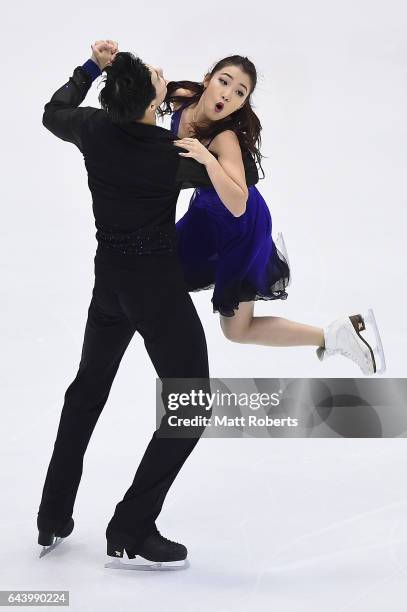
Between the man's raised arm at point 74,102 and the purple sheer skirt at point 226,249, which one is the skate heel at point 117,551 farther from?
the man's raised arm at point 74,102

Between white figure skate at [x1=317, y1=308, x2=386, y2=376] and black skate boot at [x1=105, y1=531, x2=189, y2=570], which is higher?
white figure skate at [x1=317, y1=308, x2=386, y2=376]

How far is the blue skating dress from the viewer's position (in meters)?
3.41

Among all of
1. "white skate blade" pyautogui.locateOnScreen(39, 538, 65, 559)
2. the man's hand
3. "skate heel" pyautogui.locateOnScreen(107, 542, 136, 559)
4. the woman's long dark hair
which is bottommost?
"white skate blade" pyautogui.locateOnScreen(39, 538, 65, 559)

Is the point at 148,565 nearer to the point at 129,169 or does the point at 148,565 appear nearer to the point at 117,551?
the point at 117,551

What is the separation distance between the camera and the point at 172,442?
10.0 feet

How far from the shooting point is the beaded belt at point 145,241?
116 inches

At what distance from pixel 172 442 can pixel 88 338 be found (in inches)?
18.7

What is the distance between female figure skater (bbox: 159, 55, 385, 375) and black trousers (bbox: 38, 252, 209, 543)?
37 centimetres

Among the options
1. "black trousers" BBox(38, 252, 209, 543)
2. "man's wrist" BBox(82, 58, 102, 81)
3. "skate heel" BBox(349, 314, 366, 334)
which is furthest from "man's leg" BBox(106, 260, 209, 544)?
"skate heel" BBox(349, 314, 366, 334)

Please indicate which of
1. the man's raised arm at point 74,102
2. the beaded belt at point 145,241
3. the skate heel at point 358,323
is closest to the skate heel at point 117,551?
the beaded belt at point 145,241

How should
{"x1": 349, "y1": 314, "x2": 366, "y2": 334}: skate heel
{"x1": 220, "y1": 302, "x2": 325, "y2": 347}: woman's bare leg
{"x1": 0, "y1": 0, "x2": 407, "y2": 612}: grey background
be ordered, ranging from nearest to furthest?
{"x1": 0, "y1": 0, "x2": 407, "y2": 612}: grey background < {"x1": 220, "y1": 302, "x2": 325, "y2": 347}: woman's bare leg < {"x1": 349, "y1": 314, "x2": 366, "y2": 334}: skate heel

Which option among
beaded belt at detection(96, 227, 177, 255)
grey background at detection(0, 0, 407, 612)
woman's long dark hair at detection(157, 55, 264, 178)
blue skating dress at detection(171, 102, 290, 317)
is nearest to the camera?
beaded belt at detection(96, 227, 177, 255)

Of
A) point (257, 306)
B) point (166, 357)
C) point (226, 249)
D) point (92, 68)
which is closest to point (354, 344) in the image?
point (226, 249)

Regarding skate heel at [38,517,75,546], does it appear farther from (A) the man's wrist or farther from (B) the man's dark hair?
(A) the man's wrist
